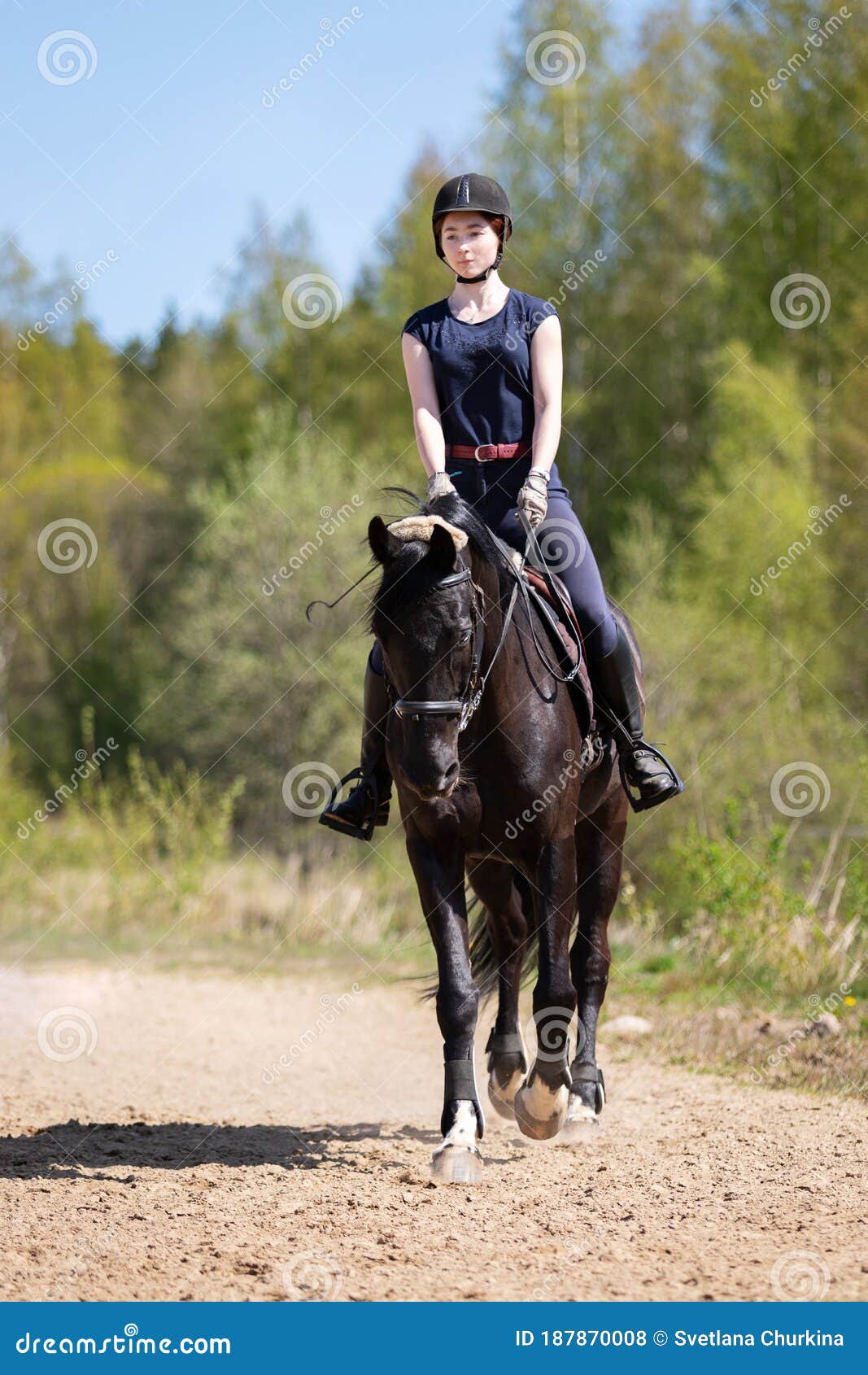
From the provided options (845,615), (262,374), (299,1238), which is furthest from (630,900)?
(262,374)

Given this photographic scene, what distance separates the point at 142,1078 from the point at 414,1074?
66.6 inches

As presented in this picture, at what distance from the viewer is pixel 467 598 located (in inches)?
193

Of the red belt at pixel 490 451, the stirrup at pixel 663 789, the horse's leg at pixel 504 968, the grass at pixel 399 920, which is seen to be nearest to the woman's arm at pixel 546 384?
A: the red belt at pixel 490 451

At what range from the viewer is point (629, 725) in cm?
643

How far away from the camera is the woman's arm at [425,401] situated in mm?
5656

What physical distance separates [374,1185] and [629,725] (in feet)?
7.81

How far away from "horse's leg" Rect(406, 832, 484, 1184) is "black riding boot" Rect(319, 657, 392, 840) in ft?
2.34

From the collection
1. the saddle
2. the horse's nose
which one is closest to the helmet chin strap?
the saddle

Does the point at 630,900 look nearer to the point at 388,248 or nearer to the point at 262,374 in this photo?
the point at 388,248

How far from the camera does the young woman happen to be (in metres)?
5.74

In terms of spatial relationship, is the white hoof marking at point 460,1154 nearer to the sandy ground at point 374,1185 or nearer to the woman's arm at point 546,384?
the sandy ground at point 374,1185

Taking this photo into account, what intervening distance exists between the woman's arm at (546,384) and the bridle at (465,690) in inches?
31.8

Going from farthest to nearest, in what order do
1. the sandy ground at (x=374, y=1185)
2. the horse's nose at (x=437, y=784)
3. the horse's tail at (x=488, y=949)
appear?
the horse's tail at (x=488, y=949)
the horse's nose at (x=437, y=784)
the sandy ground at (x=374, y=1185)

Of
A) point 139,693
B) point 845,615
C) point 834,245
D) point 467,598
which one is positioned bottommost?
point 139,693
